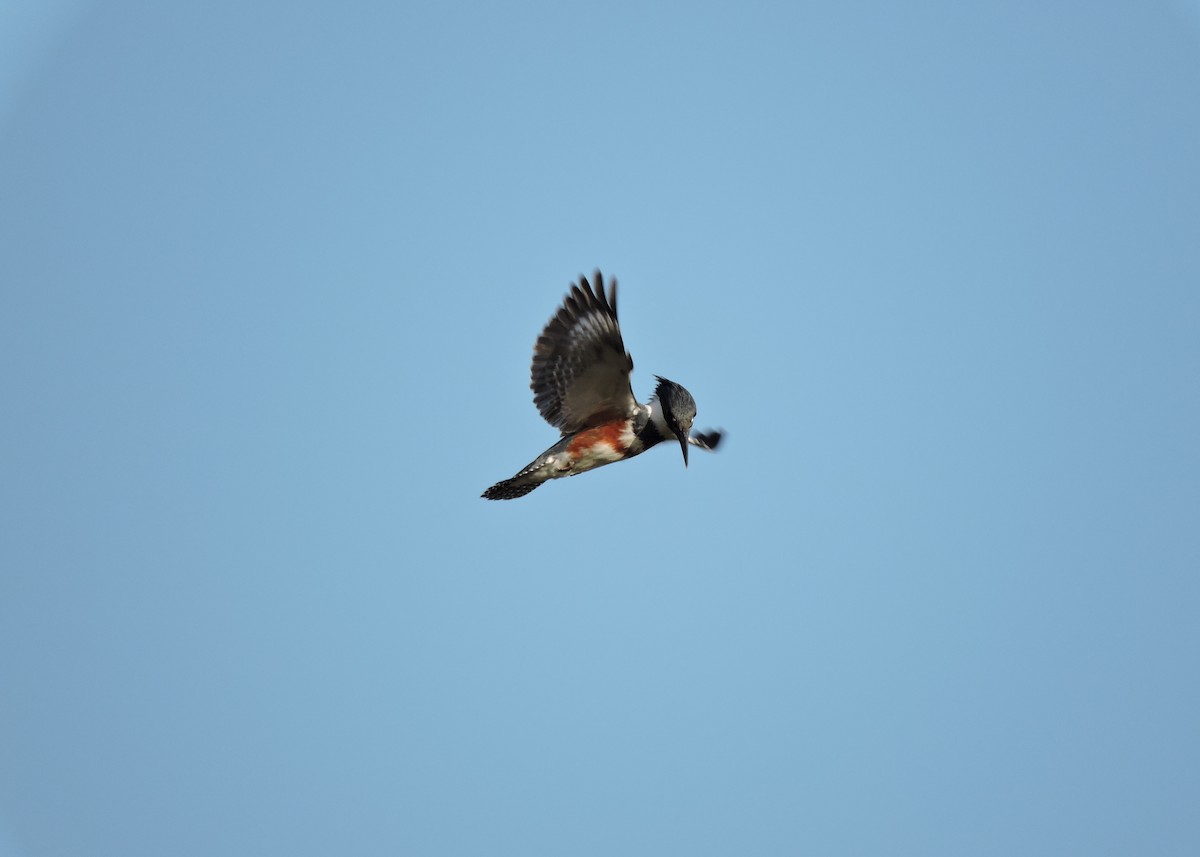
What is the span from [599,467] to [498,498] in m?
1.37

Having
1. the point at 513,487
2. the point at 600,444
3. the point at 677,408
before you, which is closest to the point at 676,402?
the point at 677,408

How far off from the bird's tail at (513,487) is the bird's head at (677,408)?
186 centimetres

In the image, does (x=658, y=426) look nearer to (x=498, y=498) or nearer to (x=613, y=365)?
(x=613, y=365)

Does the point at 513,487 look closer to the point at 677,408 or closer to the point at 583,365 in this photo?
the point at 583,365

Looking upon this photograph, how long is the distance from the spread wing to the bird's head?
0.44 metres

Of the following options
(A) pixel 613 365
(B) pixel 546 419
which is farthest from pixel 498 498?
(A) pixel 613 365

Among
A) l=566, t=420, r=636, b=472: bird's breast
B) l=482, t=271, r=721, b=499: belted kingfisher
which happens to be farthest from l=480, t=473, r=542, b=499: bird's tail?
l=566, t=420, r=636, b=472: bird's breast

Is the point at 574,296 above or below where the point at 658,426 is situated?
above

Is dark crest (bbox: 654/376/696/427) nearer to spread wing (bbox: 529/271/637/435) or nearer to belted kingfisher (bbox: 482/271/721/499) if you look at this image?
belted kingfisher (bbox: 482/271/721/499)

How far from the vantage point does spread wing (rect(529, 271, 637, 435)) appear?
54.9ft

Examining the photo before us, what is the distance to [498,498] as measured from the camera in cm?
1741

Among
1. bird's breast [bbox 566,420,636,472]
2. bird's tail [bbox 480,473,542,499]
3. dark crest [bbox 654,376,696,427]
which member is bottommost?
bird's tail [bbox 480,473,542,499]

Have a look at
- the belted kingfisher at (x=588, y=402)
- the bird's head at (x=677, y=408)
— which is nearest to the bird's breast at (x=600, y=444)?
the belted kingfisher at (x=588, y=402)

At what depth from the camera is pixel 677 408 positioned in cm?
1702
